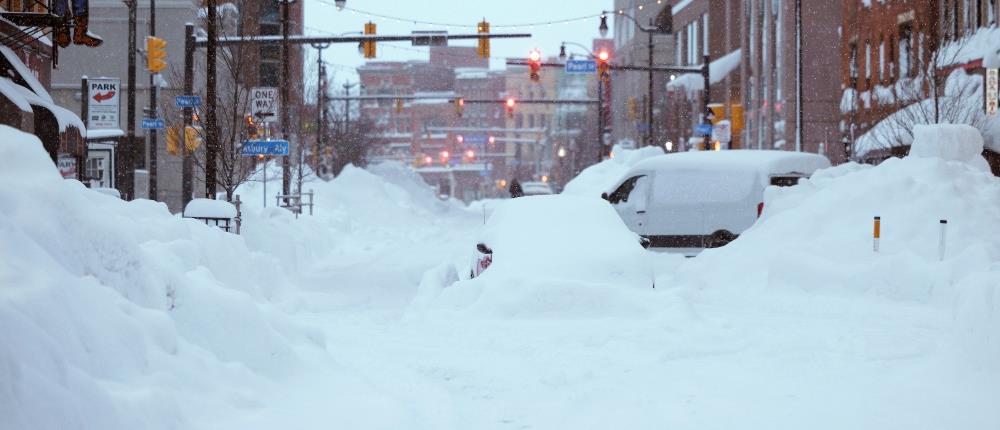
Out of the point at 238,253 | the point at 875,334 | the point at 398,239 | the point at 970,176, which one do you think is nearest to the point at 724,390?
the point at 875,334

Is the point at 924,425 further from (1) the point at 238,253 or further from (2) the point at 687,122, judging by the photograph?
(2) the point at 687,122

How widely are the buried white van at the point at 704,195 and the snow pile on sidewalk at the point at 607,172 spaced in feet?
68.7

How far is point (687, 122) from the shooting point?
77375 millimetres

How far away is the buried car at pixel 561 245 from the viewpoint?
1304 cm

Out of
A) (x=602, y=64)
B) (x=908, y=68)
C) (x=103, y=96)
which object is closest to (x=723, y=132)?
(x=602, y=64)

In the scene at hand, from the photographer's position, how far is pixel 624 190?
2366cm

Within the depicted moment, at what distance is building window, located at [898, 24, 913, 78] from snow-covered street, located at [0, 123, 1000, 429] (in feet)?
83.2

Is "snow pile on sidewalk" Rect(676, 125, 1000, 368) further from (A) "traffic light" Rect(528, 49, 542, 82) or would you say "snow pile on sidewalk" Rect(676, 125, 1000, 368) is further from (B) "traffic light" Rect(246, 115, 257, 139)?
(A) "traffic light" Rect(528, 49, 542, 82)

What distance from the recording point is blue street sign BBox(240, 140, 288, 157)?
76.6 feet

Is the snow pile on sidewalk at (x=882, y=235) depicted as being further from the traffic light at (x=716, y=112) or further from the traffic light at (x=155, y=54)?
the traffic light at (x=716, y=112)

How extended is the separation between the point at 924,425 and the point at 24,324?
5038 millimetres

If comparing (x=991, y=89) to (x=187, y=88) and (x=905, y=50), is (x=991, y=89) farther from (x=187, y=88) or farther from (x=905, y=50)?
(x=187, y=88)

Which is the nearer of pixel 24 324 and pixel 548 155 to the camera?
pixel 24 324

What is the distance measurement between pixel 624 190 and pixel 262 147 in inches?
269
